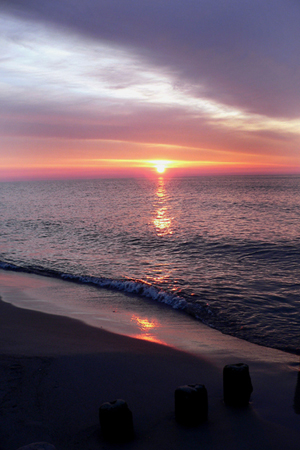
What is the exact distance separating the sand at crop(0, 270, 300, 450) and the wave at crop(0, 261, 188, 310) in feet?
11.0

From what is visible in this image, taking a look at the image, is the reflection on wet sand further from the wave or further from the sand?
the wave

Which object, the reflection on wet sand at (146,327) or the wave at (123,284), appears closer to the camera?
the reflection on wet sand at (146,327)

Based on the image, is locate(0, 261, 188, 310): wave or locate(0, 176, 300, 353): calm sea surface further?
locate(0, 261, 188, 310): wave

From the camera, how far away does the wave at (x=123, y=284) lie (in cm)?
1102

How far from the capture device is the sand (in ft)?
14.0

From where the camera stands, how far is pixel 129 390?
5418 millimetres

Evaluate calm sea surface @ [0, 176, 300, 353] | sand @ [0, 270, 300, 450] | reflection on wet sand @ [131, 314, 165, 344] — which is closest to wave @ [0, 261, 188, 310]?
calm sea surface @ [0, 176, 300, 353]

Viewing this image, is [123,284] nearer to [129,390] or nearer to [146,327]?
[146,327]

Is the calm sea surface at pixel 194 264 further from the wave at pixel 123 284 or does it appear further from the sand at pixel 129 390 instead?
the sand at pixel 129 390

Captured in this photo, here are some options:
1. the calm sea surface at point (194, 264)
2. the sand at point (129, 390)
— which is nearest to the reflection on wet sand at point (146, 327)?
the sand at point (129, 390)

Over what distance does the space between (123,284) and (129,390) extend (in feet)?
24.4

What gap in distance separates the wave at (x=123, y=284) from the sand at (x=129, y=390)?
3.36 m

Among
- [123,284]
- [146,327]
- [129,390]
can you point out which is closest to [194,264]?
[123,284]

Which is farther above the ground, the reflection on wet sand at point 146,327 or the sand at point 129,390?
the sand at point 129,390
